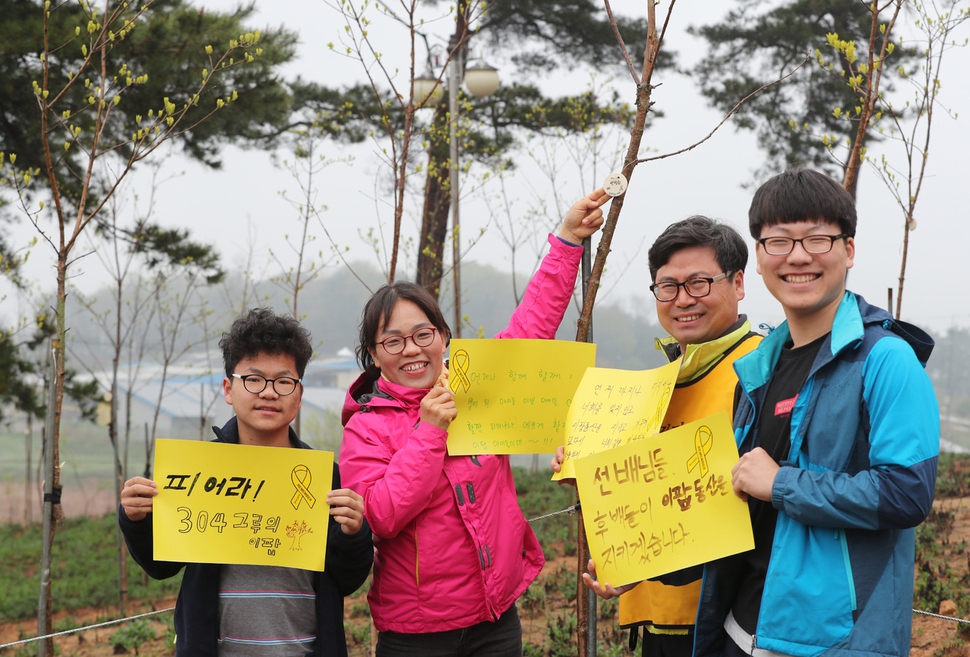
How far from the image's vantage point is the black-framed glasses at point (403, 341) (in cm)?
229

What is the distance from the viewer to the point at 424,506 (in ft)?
7.06

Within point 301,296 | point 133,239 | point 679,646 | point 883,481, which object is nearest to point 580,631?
point 679,646

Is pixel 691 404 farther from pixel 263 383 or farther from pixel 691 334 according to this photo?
pixel 263 383

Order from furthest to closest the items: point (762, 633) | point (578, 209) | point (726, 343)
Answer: point (578, 209)
point (726, 343)
point (762, 633)

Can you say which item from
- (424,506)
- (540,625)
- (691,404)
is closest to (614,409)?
(691,404)

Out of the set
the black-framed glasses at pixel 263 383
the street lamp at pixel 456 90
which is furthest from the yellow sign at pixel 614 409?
→ the street lamp at pixel 456 90

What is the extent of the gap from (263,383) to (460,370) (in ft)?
1.71

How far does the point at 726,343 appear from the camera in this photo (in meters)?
2.05

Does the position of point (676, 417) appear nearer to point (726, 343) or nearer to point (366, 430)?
point (726, 343)

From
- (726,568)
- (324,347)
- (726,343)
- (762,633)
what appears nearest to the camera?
(762,633)

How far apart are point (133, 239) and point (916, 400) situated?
26.1 ft

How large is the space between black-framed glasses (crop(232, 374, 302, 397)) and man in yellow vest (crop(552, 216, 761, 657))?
0.74 meters

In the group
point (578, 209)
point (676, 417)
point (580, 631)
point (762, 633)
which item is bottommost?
point (580, 631)

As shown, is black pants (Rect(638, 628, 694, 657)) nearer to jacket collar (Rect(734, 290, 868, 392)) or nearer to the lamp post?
jacket collar (Rect(734, 290, 868, 392))
